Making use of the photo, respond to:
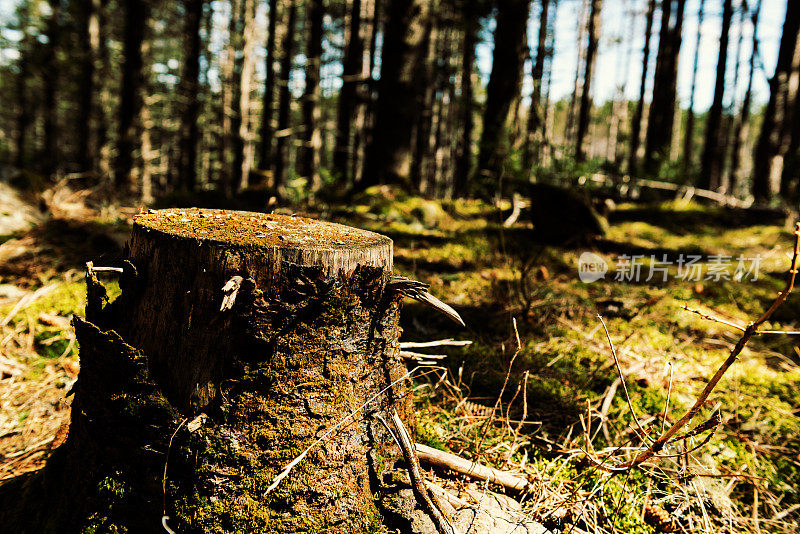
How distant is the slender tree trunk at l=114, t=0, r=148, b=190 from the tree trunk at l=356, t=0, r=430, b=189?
525cm

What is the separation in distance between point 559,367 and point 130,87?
956cm

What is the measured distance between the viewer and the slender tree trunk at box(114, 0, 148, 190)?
8516mm

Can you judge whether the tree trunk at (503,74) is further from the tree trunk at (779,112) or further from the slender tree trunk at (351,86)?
the tree trunk at (779,112)

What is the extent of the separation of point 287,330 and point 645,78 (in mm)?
19077

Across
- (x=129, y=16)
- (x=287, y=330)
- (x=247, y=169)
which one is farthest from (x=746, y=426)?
(x=247, y=169)

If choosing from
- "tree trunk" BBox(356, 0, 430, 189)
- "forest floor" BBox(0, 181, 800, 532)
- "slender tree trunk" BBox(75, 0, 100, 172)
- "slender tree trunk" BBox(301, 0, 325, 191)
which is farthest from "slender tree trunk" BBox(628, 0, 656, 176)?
"slender tree trunk" BBox(75, 0, 100, 172)

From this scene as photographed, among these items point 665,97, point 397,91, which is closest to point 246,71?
point 397,91

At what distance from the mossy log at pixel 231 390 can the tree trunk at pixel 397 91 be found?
16.7ft

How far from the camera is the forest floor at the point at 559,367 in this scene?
1.95 meters

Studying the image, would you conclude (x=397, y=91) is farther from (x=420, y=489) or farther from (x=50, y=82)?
(x=50, y=82)

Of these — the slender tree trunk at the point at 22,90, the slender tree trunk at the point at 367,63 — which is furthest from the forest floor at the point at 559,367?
the slender tree trunk at the point at 22,90

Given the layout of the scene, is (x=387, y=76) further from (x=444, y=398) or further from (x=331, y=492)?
(x=331, y=492)

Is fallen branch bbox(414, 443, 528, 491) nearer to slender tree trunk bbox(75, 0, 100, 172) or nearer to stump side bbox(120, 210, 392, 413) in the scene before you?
stump side bbox(120, 210, 392, 413)

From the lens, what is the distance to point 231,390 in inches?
55.5
